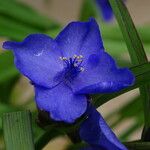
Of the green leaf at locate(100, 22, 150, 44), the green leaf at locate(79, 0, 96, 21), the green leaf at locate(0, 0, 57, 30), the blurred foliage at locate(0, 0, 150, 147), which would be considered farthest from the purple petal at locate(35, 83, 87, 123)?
the green leaf at locate(79, 0, 96, 21)

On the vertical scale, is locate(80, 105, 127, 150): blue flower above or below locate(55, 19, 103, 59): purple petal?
below

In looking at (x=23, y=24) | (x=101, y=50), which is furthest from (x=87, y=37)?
(x=23, y=24)

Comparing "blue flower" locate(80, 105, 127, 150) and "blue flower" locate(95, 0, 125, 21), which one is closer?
"blue flower" locate(80, 105, 127, 150)

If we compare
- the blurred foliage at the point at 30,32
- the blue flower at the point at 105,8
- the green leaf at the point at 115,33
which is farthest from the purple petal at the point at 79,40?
the blue flower at the point at 105,8

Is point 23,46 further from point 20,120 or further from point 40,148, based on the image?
point 40,148

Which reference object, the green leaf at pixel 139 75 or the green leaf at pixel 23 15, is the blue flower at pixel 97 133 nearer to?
the green leaf at pixel 139 75

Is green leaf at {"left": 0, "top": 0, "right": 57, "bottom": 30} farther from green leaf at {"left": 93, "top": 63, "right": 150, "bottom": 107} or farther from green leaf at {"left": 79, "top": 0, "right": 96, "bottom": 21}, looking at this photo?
green leaf at {"left": 93, "top": 63, "right": 150, "bottom": 107}
